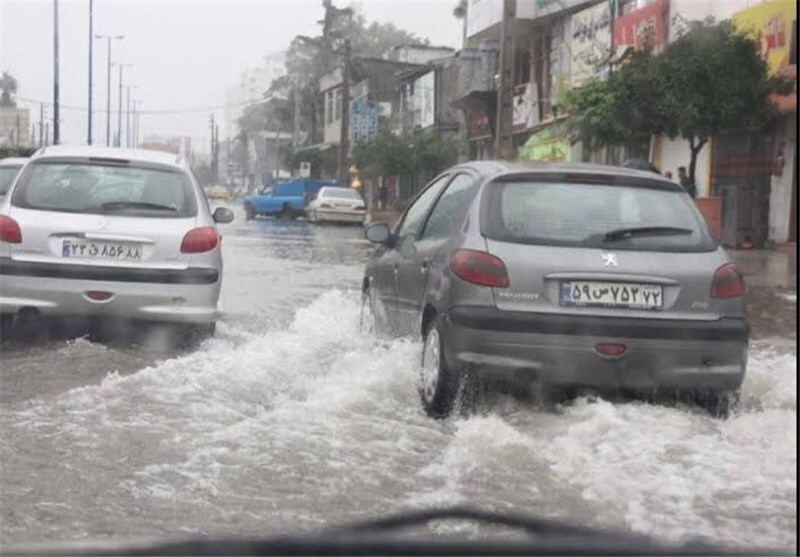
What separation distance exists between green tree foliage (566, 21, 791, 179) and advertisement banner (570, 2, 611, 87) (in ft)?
21.5

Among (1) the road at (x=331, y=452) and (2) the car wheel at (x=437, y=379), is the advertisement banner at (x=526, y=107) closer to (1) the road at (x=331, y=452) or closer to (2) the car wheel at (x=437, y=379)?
(1) the road at (x=331, y=452)

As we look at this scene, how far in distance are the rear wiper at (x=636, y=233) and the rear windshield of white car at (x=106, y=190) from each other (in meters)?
3.46

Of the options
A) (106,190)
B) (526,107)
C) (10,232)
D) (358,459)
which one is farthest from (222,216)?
(526,107)

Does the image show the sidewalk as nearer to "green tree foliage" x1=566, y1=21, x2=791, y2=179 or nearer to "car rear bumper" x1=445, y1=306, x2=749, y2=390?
"green tree foliage" x1=566, y1=21, x2=791, y2=179

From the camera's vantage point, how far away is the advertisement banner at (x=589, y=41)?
2785 centimetres

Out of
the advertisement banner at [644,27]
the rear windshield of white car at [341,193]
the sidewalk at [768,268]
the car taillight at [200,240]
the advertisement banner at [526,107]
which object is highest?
the advertisement banner at [644,27]

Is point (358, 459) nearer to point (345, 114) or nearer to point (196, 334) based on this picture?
point (196, 334)

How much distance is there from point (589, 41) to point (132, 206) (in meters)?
23.2

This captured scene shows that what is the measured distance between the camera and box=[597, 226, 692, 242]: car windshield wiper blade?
5.82 meters

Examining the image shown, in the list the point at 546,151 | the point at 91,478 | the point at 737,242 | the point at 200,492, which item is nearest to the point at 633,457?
the point at 200,492

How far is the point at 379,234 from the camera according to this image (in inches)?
299

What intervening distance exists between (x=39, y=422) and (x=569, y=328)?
261cm

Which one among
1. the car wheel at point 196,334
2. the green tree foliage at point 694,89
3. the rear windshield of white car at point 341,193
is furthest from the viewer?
the rear windshield of white car at point 341,193

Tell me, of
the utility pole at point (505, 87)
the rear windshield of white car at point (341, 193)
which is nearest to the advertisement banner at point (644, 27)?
the utility pole at point (505, 87)
